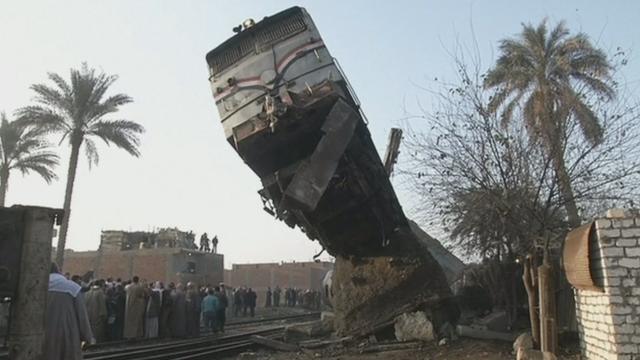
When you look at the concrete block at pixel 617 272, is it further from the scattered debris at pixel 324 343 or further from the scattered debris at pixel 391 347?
the scattered debris at pixel 324 343

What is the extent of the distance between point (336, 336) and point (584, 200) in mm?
5632

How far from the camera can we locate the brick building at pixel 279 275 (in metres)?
57.0

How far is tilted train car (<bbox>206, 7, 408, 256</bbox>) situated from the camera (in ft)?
A: 33.0

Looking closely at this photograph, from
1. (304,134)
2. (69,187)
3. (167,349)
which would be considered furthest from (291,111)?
(69,187)

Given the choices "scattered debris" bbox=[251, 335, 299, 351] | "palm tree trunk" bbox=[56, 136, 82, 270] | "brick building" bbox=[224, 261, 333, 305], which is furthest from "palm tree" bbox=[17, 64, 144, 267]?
"brick building" bbox=[224, 261, 333, 305]

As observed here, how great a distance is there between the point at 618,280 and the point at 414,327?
5236mm

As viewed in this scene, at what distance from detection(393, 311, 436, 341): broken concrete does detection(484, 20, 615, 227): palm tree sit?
3.33 m

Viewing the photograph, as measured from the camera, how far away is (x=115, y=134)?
74.9 feet

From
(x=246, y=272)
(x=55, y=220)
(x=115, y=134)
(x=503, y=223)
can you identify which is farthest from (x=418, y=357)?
(x=246, y=272)

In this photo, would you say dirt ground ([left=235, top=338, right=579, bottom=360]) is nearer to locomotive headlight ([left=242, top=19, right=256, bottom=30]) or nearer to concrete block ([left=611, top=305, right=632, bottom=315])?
concrete block ([left=611, top=305, right=632, bottom=315])

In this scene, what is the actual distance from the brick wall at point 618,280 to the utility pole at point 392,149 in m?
5.50

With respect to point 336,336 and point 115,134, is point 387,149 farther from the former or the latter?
point 115,134

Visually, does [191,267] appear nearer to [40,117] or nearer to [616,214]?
[40,117]

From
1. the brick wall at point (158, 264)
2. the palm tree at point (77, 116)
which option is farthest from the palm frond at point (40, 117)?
the brick wall at point (158, 264)
